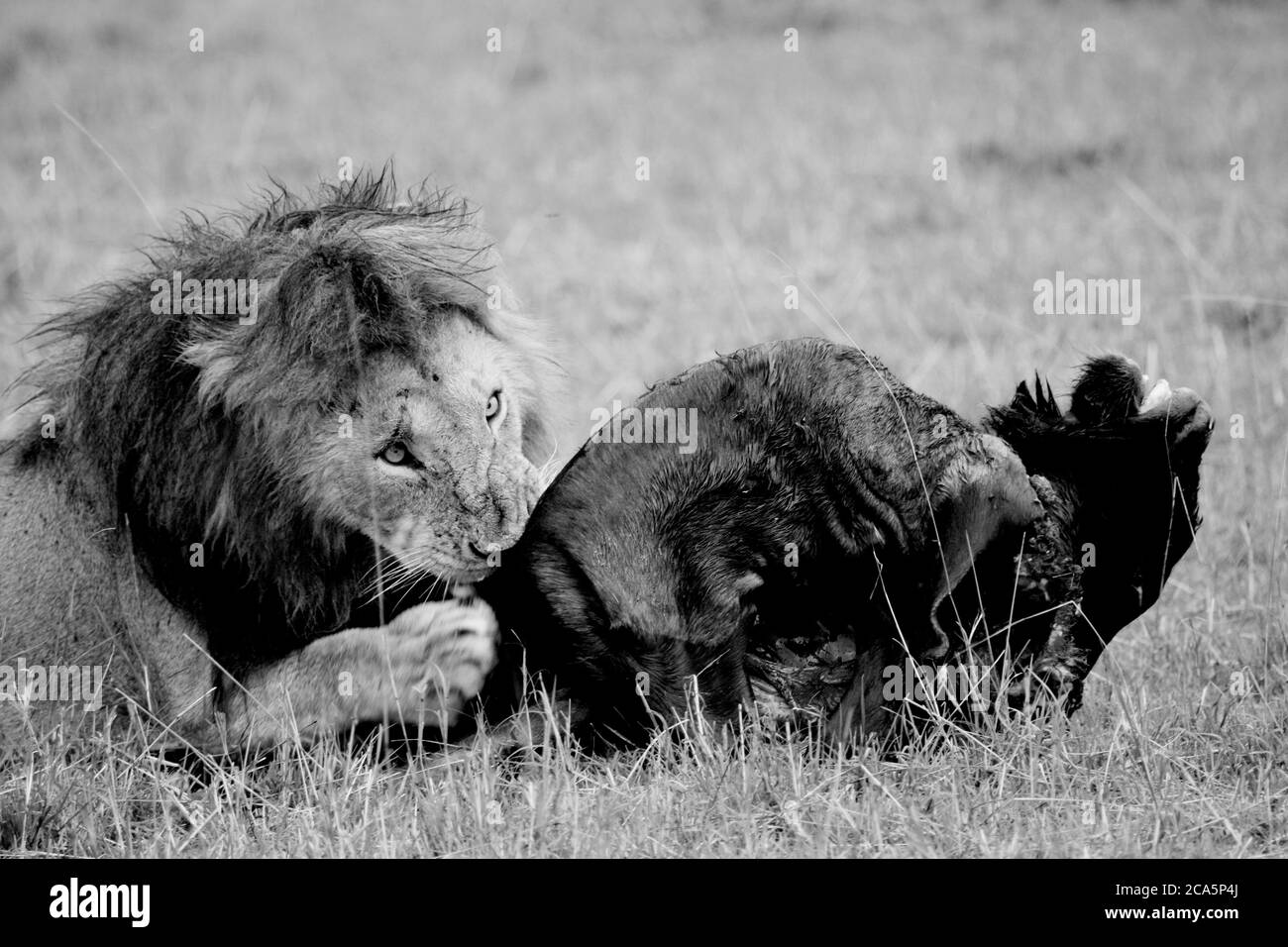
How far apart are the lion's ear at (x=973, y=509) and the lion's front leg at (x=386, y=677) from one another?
3.87ft

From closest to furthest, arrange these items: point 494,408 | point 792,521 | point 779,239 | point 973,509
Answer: point 973,509 → point 792,521 → point 494,408 → point 779,239

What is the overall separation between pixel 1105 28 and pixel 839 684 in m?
8.77

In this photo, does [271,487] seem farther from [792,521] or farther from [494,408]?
[792,521]

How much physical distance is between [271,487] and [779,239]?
530 cm

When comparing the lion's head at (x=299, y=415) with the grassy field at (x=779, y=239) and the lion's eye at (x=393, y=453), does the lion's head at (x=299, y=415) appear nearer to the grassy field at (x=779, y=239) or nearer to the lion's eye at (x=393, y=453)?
the lion's eye at (x=393, y=453)

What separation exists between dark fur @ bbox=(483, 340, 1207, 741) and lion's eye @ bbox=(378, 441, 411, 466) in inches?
15.3

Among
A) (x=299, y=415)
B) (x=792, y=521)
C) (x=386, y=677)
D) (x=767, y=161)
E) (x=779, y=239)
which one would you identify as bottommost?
(x=386, y=677)

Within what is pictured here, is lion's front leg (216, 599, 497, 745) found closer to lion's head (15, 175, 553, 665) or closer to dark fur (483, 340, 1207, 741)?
lion's head (15, 175, 553, 665)

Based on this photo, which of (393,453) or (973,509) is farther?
(393,453)

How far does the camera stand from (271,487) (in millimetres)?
3811

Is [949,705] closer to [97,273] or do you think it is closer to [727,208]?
[727,208]

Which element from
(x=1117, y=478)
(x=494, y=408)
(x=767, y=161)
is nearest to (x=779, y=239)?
(x=767, y=161)

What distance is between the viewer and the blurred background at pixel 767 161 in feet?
23.6

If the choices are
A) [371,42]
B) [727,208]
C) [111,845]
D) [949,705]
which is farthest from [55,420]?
[371,42]
